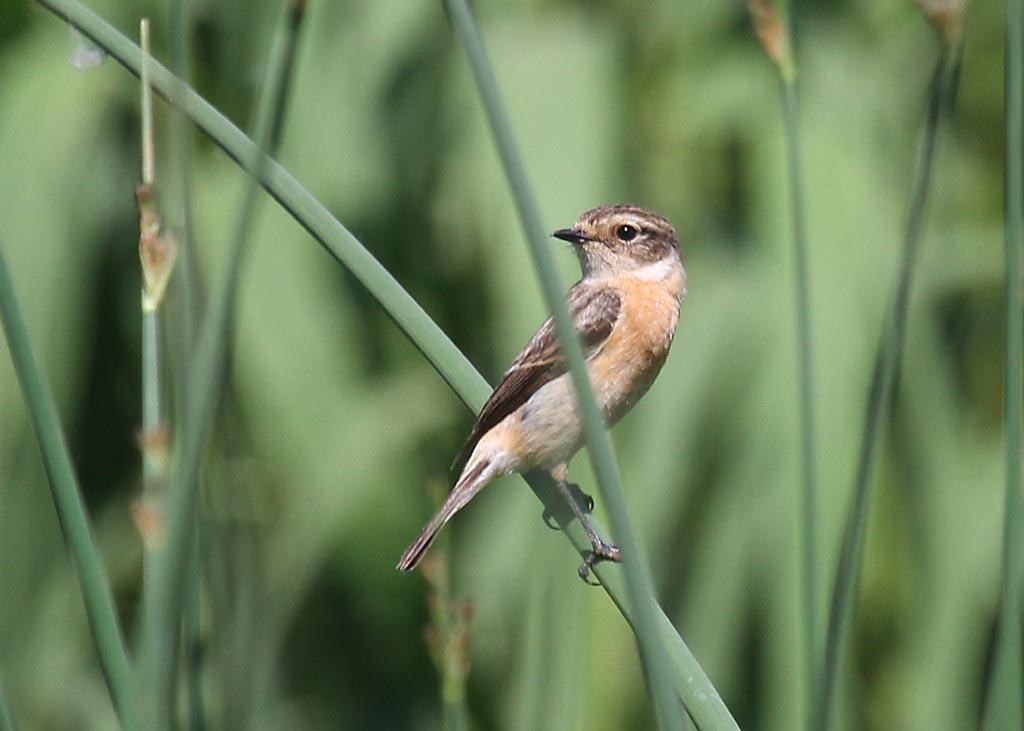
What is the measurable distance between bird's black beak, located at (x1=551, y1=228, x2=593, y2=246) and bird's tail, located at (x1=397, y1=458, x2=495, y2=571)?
2.08ft

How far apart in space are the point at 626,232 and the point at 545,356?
498mm

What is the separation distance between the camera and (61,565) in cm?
350

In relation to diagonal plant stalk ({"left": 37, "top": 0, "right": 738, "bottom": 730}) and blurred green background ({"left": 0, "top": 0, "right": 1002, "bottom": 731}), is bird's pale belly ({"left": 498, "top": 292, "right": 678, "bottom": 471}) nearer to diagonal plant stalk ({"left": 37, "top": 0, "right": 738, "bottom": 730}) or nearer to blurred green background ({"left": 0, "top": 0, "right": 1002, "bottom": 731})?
blurred green background ({"left": 0, "top": 0, "right": 1002, "bottom": 731})

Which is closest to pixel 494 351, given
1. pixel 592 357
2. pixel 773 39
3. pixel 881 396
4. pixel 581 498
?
pixel 592 357

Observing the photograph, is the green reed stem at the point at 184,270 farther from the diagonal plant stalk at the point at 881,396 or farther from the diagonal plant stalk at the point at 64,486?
the diagonal plant stalk at the point at 881,396

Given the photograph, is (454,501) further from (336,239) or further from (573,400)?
(336,239)

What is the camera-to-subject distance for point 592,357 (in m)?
3.23

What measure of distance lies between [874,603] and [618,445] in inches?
37.5

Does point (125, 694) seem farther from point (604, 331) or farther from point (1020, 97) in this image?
point (604, 331)

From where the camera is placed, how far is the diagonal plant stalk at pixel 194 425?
1.47m

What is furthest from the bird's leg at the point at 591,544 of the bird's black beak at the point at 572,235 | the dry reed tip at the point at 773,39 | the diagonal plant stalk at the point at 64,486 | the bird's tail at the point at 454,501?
the diagonal plant stalk at the point at 64,486

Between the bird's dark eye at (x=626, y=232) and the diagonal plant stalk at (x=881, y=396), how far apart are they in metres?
1.79

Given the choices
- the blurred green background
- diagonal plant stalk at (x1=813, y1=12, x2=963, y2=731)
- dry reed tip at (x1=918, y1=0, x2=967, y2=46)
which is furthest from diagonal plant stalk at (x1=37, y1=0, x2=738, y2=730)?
the blurred green background

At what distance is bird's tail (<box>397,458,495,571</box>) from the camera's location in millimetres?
2770
